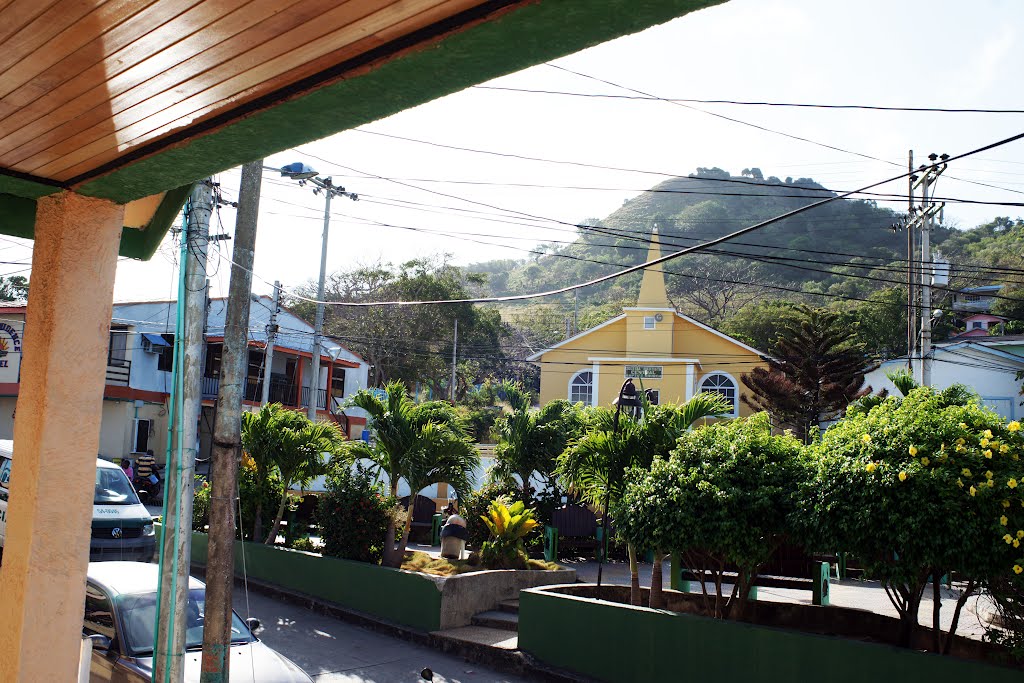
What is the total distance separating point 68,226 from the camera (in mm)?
3576

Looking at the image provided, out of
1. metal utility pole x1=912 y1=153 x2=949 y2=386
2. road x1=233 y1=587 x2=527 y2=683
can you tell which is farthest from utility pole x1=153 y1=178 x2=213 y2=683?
metal utility pole x1=912 y1=153 x2=949 y2=386

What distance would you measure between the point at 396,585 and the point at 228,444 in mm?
5534

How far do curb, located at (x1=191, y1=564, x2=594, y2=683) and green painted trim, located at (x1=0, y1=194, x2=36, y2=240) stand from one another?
684 centimetres

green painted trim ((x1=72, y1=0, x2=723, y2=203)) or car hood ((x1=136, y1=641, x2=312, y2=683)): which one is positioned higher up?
green painted trim ((x1=72, y1=0, x2=723, y2=203))

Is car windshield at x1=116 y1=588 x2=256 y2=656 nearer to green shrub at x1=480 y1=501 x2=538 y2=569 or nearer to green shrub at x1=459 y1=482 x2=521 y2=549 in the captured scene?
green shrub at x1=480 y1=501 x2=538 y2=569

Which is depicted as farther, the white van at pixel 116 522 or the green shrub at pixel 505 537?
the white van at pixel 116 522

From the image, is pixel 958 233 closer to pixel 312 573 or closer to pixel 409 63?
pixel 312 573

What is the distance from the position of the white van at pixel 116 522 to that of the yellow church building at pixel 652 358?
23.3m

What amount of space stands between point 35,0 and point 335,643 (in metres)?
11.0

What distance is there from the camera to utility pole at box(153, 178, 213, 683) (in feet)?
22.4

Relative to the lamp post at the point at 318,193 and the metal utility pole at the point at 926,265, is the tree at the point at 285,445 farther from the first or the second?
the metal utility pole at the point at 926,265

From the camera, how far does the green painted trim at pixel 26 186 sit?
3.58 m

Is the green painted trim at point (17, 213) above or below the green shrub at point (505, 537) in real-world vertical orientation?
above

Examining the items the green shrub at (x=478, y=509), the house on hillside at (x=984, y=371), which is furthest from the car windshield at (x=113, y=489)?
the house on hillside at (x=984, y=371)
